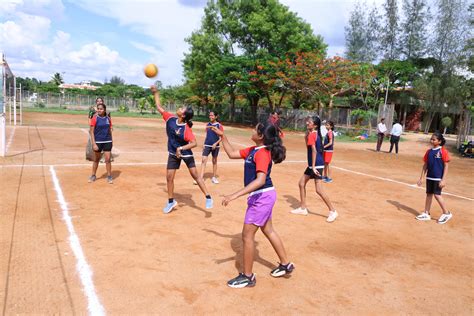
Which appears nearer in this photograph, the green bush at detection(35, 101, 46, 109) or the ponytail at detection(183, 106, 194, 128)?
the ponytail at detection(183, 106, 194, 128)

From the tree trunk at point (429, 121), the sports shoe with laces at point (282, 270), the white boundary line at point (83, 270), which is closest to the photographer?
the white boundary line at point (83, 270)

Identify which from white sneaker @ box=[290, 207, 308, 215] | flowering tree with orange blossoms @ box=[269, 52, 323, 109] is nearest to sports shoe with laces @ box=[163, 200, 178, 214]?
white sneaker @ box=[290, 207, 308, 215]

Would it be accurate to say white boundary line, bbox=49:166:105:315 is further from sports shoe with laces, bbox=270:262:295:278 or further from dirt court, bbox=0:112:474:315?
sports shoe with laces, bbox=270:262:295:278

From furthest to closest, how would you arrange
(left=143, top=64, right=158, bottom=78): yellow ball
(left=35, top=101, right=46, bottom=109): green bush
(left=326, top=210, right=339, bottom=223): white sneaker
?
(left=35, top=101, right=46, bottom=109): green bush < (left=143, top=64, right=158, bottom=78): yellow ball < (left=326, top=210, right=339, bottom=223): white sneaker

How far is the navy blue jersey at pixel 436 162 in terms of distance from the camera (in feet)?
23.4

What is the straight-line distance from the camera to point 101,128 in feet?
28.6

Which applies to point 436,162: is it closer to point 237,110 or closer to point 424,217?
point 424,217

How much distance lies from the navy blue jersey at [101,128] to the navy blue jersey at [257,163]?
561 centimetres

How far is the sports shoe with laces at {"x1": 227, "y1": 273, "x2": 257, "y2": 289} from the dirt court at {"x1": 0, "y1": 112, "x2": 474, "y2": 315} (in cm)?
7

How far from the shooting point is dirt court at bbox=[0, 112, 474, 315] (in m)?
3.91

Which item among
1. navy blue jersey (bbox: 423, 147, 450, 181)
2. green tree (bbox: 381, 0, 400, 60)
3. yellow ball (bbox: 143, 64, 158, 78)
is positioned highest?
green tree (bbox: 381, 0, 400, 60)

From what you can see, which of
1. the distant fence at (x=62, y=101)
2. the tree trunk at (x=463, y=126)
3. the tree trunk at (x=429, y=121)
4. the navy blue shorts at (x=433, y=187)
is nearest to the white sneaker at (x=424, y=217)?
the navy blue shorts at (x=433, y=187)

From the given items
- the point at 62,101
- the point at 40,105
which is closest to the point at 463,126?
the point at 40,105

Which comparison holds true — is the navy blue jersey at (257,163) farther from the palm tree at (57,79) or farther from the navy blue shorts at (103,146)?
the palm tree at (57,79)
